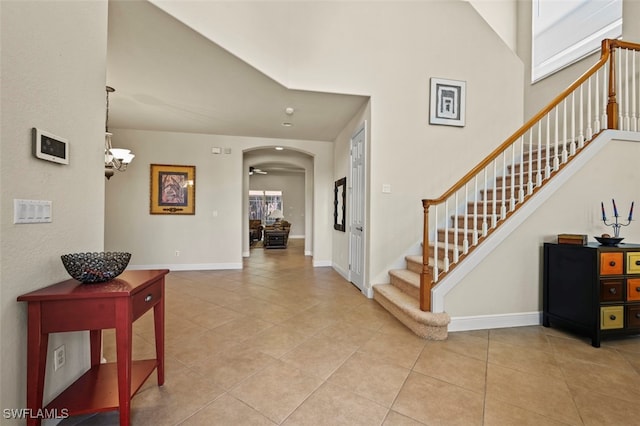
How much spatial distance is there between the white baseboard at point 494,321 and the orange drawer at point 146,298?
2604 millimetres

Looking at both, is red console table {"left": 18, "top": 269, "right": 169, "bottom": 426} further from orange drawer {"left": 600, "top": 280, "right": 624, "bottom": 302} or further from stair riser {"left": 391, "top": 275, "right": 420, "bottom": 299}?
orange drawer {"left": 600, "top": 280, "right": 624, "bottom": 302}

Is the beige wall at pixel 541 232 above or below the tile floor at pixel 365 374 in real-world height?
above

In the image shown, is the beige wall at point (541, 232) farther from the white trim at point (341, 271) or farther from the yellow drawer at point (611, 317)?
the white trim at point (341, 271)

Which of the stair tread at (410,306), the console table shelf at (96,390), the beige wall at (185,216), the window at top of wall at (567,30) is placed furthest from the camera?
the beige wall at (185,216)

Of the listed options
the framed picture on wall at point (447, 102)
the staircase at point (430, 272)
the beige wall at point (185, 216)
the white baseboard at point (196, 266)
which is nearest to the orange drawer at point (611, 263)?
the staircase at point (430, 272)

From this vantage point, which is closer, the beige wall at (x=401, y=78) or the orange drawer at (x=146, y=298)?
the orange drawer at (x=146, y=298)

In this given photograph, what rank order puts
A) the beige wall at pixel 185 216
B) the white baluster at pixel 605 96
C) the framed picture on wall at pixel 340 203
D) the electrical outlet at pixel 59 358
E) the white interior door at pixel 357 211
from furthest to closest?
the beige wall at pixel 185 216
the framed picture on wall at pixel 340 203
the white interior door at pixel 357 211
the white baluster at pixel 605 96
the electrical outlet at pixel 59 358

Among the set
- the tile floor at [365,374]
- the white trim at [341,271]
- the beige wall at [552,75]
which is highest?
the beige wall at [552,75]

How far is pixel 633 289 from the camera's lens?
2.52m

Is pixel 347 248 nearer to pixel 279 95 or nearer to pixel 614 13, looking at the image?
pixel 279 95

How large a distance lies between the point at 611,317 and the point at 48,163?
426 cm

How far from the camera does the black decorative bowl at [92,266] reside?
140 cm

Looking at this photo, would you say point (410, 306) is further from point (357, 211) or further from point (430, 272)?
point (357, 211)

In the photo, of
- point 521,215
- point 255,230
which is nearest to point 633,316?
point 521,215
